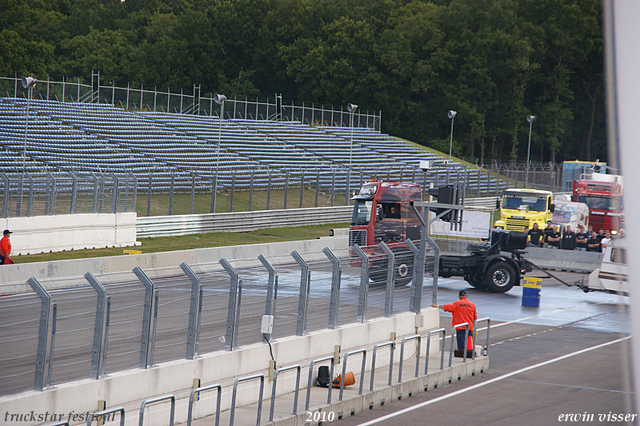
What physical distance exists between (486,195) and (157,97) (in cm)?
2575

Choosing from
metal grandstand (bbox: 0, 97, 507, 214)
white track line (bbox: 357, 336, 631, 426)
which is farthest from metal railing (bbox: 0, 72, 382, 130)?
white track line (bbox: 357, 336, 631, 426)

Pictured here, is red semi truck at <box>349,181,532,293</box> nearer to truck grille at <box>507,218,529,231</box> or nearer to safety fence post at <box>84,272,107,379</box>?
truck grille at <box>507,218,529,231</box>

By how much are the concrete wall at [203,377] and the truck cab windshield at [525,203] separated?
2396cm

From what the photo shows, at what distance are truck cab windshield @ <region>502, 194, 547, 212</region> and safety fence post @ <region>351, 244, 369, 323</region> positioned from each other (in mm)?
24808

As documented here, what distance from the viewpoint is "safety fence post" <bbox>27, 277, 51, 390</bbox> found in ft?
24.0

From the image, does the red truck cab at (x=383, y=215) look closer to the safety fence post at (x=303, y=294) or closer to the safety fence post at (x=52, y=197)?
the safety fence post at (x=52, y=197)

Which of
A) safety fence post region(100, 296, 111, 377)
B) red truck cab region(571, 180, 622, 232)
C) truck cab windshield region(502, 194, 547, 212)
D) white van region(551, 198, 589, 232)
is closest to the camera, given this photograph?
safety fence post region(100, 296, 111, 377)

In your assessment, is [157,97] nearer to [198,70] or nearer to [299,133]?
[299,133]

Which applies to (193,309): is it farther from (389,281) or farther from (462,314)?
(462,314)

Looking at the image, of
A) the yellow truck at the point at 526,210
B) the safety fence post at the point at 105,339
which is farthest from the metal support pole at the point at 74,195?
the yellow truck at the point at 526,210

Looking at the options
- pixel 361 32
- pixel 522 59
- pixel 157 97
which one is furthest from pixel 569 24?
pixel 157 97

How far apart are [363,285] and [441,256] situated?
12.0 meters

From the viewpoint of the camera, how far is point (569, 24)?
284ft

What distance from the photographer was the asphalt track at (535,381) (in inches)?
417
